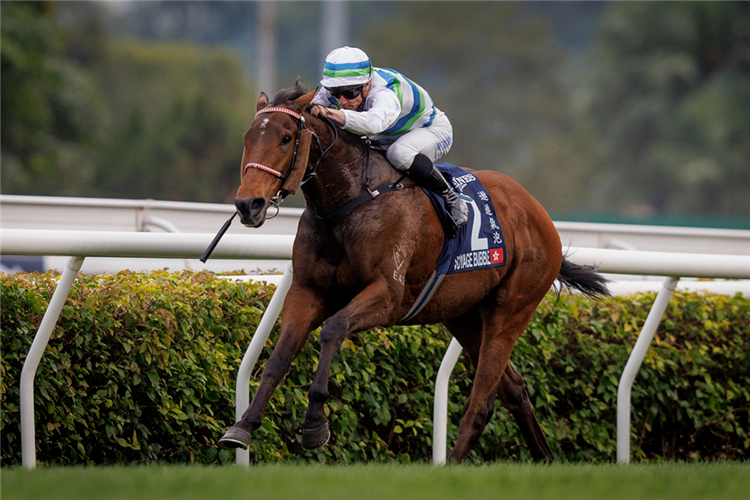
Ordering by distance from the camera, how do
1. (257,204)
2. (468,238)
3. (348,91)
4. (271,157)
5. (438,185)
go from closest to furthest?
(257,204)
(271,157)
(348,91)
(438,185)
(468,238)

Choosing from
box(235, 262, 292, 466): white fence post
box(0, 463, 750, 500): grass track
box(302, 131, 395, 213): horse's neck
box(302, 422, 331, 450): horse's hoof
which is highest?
box(302, 131, 395, 213): horse's neck

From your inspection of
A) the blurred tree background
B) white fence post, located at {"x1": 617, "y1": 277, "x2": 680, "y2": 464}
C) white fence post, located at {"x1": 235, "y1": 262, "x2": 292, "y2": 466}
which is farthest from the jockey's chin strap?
the blurred tree background

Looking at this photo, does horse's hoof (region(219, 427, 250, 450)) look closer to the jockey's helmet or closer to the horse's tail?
the jockey's helmet

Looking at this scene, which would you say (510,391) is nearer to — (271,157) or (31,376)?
(271,157)

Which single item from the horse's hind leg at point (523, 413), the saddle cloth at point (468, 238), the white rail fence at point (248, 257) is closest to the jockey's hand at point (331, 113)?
the saddle cloth at point (468, 238)

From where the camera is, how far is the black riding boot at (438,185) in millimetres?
4207

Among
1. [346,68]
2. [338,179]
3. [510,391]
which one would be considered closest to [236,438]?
[338,179]

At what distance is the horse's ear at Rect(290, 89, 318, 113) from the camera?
391 cm

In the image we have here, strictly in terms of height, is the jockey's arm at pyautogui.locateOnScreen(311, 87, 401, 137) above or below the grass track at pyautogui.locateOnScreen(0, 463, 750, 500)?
above

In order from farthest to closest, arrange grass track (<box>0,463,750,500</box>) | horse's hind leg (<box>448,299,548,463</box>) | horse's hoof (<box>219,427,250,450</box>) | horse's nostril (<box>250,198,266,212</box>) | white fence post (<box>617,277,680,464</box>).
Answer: white fence post (<box>617,277,680,464</box>), horse's hind leg (<box>448,299,548,463</box>), horse's nostril (<box>250,198,266,212</box>), horse's hoof (<box>219,427,250,450</box>), grass track (<box>0,463,750,500</box>)

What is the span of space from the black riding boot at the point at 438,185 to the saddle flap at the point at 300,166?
1.79ft

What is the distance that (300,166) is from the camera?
3.82m

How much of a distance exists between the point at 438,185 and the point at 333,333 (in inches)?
36.2

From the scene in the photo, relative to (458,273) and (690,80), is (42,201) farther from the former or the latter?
(690,80)
